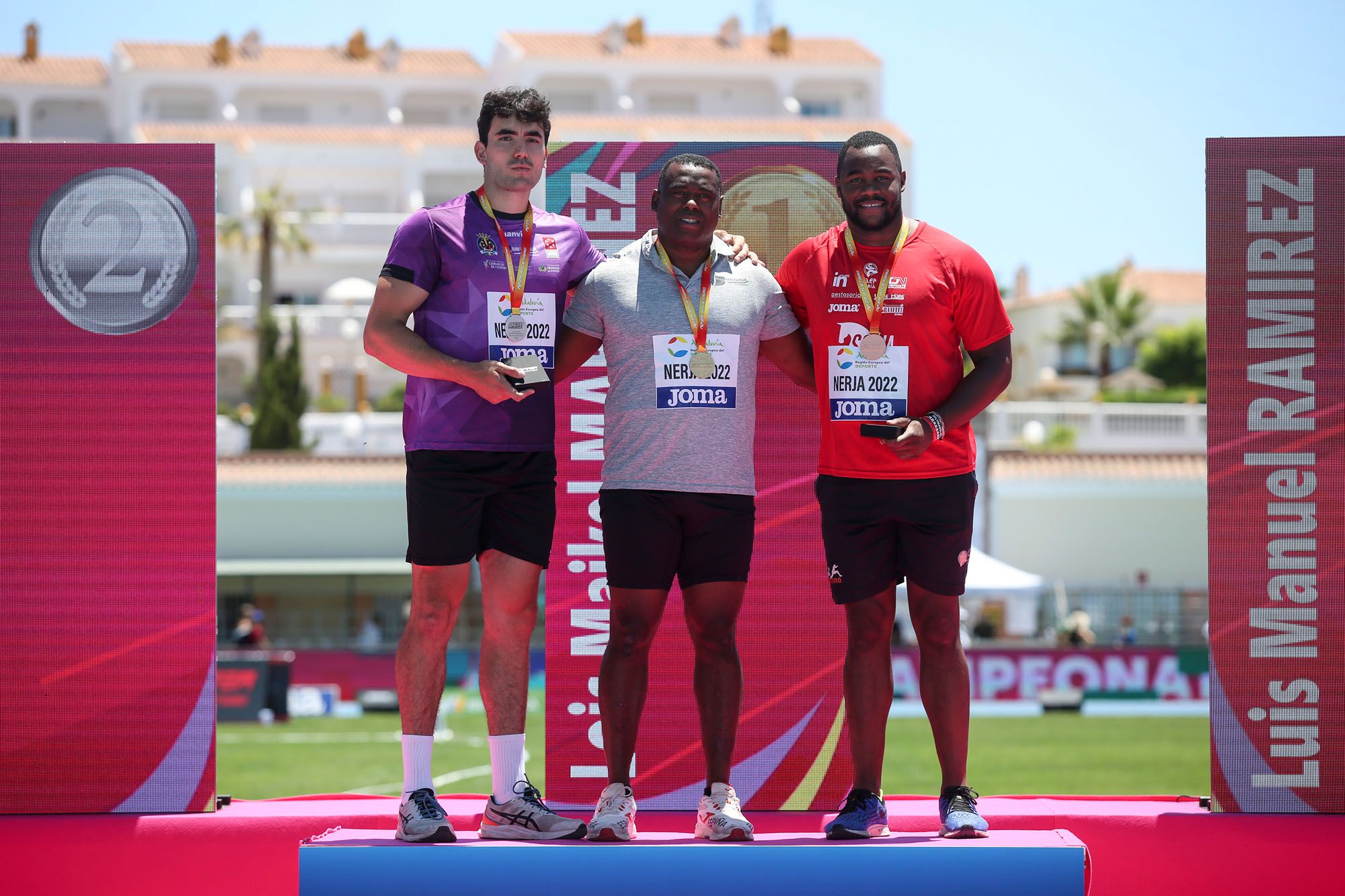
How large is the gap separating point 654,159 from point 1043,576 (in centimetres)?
2906

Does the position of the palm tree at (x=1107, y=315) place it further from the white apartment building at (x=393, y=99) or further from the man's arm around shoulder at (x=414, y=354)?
the man's arm around shoulder at (x=414, y=354)

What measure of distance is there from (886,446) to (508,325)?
1212mm

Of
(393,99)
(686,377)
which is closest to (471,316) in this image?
(686,377)

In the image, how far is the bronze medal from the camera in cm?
431

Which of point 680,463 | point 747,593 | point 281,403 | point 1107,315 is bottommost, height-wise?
point 747,593

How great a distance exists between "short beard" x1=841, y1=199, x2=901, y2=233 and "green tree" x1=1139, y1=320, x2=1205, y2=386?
190ft

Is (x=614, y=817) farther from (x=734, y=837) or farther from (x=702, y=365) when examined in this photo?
(x=702, y=365)

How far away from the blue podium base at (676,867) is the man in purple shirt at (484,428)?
30 centimetres

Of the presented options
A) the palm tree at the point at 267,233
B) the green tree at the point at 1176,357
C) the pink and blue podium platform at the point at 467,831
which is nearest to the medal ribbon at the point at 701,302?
the pink and blue podium platform at the point at 467,831

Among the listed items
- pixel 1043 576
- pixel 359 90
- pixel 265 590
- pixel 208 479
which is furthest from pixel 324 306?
pixel 208 479

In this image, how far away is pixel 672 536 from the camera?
4.27 m

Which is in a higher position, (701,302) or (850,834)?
(701,302)

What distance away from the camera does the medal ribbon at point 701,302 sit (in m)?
4.27

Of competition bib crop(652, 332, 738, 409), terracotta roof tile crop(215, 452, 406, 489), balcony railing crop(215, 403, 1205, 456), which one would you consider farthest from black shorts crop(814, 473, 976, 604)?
balcony railing crop(215, 403, 1205, 456)
